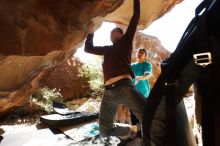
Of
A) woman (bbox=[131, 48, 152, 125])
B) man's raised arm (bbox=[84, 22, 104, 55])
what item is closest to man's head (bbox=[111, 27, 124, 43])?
man's raised arm (bbox=[84, 22, 104, 55])

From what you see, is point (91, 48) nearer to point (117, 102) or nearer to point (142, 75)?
point (117, 102)

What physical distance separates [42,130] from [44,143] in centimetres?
111

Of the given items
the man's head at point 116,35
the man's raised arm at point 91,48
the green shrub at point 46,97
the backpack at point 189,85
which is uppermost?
the man's head at point 116,35

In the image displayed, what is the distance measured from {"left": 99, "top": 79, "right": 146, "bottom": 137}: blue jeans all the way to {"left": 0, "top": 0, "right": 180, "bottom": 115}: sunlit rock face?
1.16m

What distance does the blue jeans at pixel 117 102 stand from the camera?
12.6ft

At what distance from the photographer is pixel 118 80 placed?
397 centimetres

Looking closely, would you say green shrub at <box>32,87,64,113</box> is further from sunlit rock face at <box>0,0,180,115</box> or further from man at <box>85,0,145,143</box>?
man at <box>85,0,145,143</box>

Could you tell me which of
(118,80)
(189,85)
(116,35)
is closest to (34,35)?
(116,35)

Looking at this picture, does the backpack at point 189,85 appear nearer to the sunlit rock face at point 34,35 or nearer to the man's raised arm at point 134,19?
the man's raised arm at point 134,19

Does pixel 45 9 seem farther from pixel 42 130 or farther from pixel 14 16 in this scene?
pixel 42 130

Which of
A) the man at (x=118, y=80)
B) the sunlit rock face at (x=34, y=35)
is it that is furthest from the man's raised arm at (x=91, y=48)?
the sunlit rock face at (x=34, y=35)

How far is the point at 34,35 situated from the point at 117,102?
1472 millimetres

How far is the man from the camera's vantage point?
153 inches

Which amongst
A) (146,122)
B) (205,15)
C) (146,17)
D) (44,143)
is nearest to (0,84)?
(44,143)
